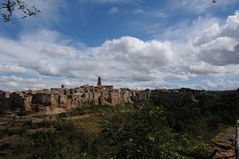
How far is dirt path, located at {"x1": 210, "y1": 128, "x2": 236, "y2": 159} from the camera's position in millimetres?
6602

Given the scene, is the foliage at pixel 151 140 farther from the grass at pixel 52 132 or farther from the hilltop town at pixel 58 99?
the hilltop town at pixel 58 99

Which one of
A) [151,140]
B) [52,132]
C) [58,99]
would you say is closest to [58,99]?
[58,99]

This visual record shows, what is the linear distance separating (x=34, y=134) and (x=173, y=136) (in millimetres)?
69159

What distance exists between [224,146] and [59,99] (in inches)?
4354

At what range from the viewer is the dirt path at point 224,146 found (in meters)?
6.60

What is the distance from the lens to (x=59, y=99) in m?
116

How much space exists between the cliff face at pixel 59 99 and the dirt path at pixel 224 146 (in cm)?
10141

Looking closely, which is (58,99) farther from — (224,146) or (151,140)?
(224,146)

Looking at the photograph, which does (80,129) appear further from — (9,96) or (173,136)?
(173,136)

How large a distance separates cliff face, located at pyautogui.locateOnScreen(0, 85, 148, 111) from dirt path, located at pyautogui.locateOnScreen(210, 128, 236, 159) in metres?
101

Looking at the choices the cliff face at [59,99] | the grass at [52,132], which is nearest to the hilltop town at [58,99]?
the cliff face at [59,99]

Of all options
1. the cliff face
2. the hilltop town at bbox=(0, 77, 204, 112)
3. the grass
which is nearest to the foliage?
the grass

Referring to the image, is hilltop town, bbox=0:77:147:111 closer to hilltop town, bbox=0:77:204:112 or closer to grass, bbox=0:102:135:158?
hilltop town, bbox=0:77:204:112

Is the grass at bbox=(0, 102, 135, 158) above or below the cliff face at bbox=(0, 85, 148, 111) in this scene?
below
